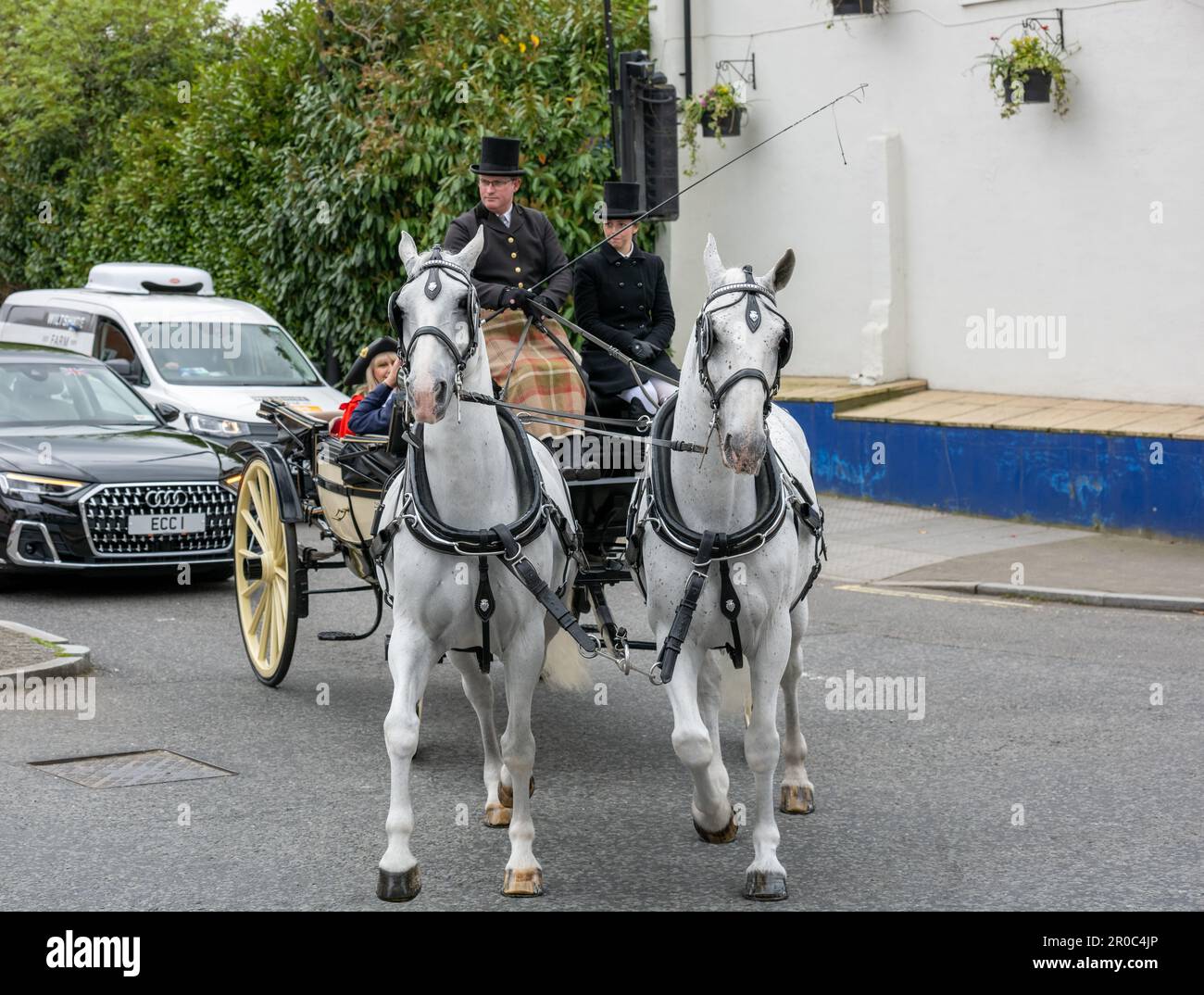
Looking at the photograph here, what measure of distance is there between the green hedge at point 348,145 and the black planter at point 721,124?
47.3 inches

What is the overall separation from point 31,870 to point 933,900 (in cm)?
328

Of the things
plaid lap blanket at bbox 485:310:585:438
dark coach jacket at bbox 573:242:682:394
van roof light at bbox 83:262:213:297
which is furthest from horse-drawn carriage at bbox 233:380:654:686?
van roof light at bbox 83:262:213:297

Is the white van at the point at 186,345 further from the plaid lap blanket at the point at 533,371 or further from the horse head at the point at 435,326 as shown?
the horse head at the point at 435,326

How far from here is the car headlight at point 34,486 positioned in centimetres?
1095

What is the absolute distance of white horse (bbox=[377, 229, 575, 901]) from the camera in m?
5.17

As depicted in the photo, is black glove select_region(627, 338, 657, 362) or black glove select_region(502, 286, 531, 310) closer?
black glove select_region(502, 286, 531, 310)

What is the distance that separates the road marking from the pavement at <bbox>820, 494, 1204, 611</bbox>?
6.2 inches

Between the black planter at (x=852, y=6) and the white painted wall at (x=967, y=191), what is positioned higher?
the black planter at (x=852, y=6)

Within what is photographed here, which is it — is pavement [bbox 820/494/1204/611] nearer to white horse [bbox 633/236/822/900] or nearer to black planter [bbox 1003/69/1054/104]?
black planter [bbox 1003/69/1054/104]

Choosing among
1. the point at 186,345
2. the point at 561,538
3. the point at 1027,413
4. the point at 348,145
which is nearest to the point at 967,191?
the point at 1027,413

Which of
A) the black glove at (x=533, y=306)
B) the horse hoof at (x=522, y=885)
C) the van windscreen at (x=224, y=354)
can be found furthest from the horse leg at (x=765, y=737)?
the van windscreen at (x=224, y=354)

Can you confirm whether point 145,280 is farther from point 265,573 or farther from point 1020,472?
point 1020,472

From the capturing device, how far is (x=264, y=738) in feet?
24.7

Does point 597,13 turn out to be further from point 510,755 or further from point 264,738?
point 510,755
